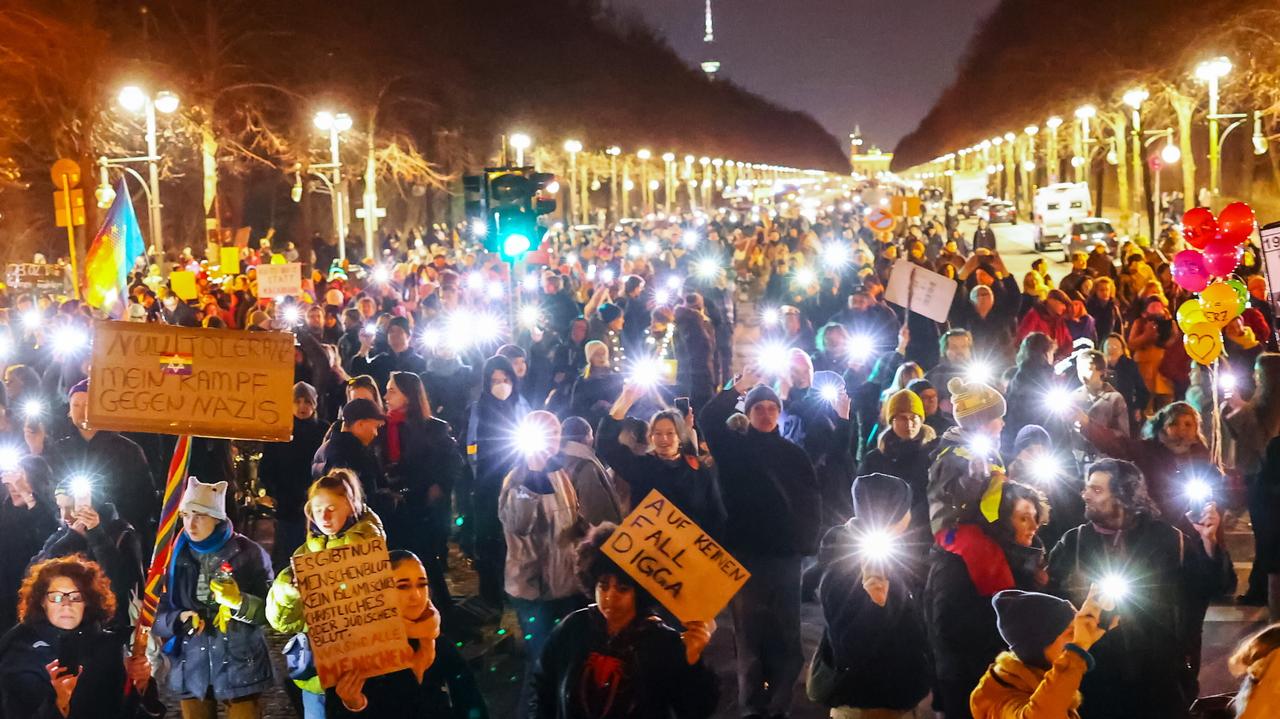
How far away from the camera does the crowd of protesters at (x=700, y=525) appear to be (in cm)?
518

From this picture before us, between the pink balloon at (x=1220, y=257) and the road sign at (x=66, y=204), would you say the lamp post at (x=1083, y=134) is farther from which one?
the pink balloon at (x=1220, y=257)

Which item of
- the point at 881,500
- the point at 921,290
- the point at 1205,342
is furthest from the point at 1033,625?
the point at 921,290

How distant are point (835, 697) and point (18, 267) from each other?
710 inches

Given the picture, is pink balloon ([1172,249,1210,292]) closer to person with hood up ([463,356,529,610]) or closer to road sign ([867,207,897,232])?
person with hood up ([463,356,529,610])

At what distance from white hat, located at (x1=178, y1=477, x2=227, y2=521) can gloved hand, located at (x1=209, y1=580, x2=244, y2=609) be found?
287mm

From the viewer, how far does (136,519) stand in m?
8.45

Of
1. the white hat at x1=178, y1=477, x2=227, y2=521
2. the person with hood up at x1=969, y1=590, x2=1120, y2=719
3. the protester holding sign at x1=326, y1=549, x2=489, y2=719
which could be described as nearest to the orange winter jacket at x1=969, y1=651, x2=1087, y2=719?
the person with hood up at x1=969, y1=590, x2=1120, y2=719

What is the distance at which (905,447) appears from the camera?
7.67 meters

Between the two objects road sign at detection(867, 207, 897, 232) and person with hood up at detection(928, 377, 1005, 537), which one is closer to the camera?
person with hood up at detection(928, 377, 1005, 537)

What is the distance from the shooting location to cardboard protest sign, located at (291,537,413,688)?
517 cm

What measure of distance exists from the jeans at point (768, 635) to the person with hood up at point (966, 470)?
0.77m

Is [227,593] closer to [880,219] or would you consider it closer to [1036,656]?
[1036,656]

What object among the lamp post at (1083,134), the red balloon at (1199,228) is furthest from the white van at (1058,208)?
the red balloon at (1199,228)

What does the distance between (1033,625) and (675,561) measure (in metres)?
1.32
